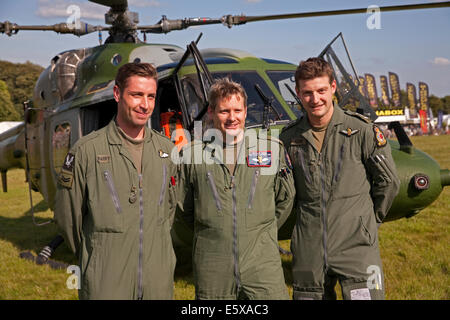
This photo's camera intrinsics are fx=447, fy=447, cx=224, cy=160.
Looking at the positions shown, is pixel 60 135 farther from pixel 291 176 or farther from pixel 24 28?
pixel 291 176

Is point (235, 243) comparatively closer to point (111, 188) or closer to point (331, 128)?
point (111, 188)

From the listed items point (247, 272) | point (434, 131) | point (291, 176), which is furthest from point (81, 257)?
point (434, 131)

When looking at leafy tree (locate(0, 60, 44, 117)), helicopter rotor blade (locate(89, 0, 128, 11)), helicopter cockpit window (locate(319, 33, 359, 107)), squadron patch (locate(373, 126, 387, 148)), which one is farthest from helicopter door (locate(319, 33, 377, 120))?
leafy tree (locate(0, 60, 44, 117))

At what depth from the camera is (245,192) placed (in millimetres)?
2568

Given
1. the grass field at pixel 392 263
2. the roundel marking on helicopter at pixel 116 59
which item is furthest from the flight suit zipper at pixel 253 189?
the roundel marking on helicopter at pixel 116 59

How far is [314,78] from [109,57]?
430 centimetres

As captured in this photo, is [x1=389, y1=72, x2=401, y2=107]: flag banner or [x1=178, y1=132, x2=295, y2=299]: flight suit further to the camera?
[x1=389, y1=72, x2=401, y2=107]: flag banner

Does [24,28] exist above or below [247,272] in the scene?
above

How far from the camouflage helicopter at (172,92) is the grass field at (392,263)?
0.67m

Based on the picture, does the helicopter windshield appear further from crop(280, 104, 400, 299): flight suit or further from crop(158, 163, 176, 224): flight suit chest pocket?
crop(158, 163, 176, 224): flight suit chest pocket

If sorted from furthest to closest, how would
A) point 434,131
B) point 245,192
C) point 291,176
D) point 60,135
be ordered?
point 434,131 → point 60,135 → point 291,176 → point 245,192

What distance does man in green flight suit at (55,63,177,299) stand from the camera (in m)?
2.35

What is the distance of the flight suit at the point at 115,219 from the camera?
235 centimetres

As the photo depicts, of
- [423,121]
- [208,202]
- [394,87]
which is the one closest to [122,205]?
[208,202]
